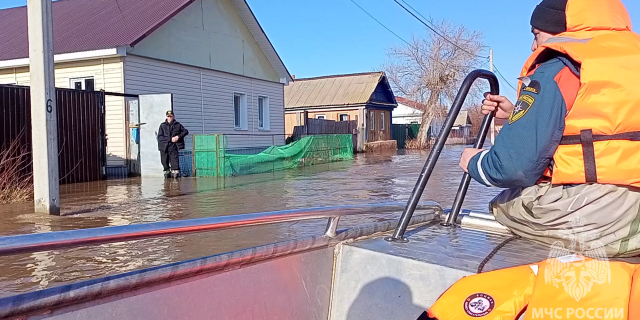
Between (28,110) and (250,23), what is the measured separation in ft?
33.6

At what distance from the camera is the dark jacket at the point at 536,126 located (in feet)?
5.06

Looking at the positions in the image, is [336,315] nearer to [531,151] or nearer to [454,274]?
[454,274]

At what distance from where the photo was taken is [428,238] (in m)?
2.45

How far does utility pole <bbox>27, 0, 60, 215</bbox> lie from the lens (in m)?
7.34

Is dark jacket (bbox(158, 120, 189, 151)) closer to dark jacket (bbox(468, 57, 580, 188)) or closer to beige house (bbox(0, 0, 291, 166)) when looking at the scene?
beige house (bbox(0, 0, 291, 166))

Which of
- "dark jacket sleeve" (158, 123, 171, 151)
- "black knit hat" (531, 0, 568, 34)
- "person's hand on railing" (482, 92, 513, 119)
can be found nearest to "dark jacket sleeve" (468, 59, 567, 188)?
"black knit hat" (531, 0, 568, 34)

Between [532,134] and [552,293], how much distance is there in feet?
1.56

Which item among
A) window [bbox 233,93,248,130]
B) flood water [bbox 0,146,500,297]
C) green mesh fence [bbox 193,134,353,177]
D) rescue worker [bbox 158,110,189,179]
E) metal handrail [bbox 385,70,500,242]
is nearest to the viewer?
metal handrail [bbox 385,70,500,242]

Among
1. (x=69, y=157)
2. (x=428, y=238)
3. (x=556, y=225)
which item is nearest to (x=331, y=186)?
(x=69, y=157)

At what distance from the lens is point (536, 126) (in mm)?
1557

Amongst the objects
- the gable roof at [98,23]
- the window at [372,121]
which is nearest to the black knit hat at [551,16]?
the gable roof at [98,23]

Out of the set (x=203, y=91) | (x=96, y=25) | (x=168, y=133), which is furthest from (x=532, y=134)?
(x=203, y=91)

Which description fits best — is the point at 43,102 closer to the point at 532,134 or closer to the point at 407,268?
the point at 407,268

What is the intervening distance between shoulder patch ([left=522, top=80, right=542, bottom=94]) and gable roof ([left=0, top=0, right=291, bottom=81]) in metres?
13.3
